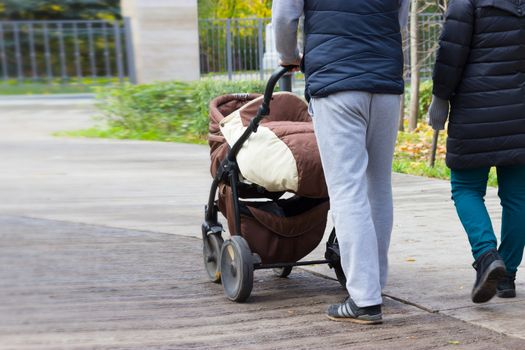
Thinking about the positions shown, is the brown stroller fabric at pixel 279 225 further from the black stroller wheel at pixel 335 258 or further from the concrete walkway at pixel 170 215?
the concrete walkway at pixel 170 215

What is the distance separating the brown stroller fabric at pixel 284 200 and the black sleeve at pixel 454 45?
0.74 metres

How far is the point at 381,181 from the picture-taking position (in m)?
4.65

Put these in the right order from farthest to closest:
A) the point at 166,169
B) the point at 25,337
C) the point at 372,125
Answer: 1. the point at 166,169
2. the point at 372,125
3. the point at 25,337

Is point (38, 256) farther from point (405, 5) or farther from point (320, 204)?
point (405, 5)

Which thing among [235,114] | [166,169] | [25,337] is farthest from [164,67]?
[25,337]

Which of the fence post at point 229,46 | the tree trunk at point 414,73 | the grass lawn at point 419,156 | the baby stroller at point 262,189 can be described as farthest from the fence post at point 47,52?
the baby stroller at point 262,189

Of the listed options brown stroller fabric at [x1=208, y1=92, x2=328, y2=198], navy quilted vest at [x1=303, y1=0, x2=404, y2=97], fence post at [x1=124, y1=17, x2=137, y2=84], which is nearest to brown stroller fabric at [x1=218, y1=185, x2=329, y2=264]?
brown stroller fabric at [x1=208, y1=92, x2=328, y2=198]

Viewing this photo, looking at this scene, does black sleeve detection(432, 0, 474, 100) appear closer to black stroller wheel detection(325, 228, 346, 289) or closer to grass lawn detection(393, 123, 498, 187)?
black stroller wheel detection(325, 228, 346, 289)

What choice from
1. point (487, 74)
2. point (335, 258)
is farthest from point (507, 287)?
point (487, 74)

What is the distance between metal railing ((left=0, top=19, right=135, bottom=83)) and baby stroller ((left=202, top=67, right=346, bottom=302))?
35.8 feet

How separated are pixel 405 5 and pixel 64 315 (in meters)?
2.24

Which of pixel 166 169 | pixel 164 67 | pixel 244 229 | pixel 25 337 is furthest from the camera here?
pixel 164 67

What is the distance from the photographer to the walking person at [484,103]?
458 cm

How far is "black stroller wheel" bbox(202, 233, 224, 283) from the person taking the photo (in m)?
5.30
